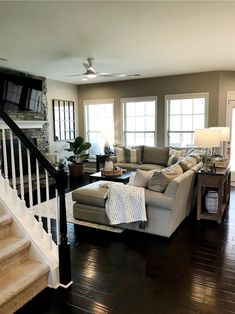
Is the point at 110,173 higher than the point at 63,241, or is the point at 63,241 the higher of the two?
the point at 110,173

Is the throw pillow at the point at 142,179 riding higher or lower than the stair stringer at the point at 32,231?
higher

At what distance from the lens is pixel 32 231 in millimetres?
2588

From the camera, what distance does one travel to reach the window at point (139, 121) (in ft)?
24.3

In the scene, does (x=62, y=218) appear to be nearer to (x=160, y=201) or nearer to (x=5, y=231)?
(x=5, y=231)

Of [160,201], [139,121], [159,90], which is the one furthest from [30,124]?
[160,201]

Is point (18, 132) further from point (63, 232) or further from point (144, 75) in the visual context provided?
point (144, 75)

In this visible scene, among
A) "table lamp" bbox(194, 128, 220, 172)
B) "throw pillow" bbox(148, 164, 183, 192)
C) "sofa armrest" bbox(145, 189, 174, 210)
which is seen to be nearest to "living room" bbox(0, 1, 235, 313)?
"sofa armrest" bbox(145, 189, 174, 210)

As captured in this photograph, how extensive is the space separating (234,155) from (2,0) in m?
5.81

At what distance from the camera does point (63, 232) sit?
2455 mm

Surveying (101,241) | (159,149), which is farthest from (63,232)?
(159,149)

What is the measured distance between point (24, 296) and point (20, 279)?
14 centimetres

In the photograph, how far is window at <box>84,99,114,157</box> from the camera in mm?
7988

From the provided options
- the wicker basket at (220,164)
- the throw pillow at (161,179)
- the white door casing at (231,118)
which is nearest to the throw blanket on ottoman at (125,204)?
the throw pillow at (161,179)

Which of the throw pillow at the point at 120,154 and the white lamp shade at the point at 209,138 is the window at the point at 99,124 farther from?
the white lamp shade at the point at 209,138
